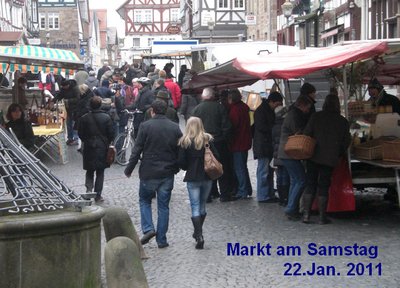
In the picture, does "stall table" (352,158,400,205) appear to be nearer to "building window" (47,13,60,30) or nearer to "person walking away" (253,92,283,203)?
"person walking away" (253,92,283,203)

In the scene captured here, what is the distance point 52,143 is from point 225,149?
8389 mm

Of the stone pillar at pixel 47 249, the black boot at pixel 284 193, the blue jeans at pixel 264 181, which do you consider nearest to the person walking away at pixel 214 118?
the blue jeans at pixel 264 181

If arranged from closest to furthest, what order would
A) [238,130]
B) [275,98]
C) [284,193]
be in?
[284,193], [275,98], [238,130]

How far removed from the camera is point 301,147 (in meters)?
11.2

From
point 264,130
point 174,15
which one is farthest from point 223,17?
point 264,130

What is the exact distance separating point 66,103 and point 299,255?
1248 centimetres

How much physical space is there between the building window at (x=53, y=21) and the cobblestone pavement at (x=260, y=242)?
2748 inches

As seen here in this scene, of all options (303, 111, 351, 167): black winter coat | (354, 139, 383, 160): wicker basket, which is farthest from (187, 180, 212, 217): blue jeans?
(354, 139, 383, 160): wicker basket

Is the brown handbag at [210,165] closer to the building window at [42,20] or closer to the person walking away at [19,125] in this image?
the person walking away at [19,125]

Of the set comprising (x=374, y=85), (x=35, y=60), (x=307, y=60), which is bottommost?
(x=374, y=85)

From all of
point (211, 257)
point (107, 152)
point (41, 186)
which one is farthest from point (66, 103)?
point (41, 186)

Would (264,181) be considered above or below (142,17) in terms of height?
below

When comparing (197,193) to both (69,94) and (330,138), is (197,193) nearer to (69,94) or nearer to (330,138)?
(330,138)

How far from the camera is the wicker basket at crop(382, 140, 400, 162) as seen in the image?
36.9 ft
